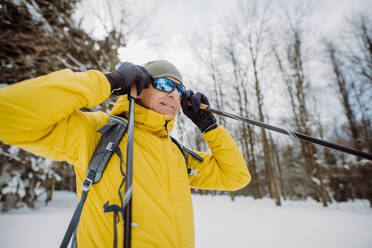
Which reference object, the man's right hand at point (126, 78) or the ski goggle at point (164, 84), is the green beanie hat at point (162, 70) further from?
the man's right hand at point (126, 78)

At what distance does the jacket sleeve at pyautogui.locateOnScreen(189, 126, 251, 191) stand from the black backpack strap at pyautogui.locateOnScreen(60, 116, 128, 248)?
35.2 inches

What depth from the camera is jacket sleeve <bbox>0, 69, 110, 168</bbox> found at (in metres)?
0.89

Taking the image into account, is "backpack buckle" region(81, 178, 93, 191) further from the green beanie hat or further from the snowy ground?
the snowy ground

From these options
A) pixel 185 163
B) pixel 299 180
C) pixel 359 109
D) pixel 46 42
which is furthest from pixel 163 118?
pixel 299 180

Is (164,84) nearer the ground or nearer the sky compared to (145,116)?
nearer the sky

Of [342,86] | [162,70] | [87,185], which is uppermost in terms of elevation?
[342,86]

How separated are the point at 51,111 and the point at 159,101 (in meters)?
0.89

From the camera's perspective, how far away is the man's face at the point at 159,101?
1.66 meters

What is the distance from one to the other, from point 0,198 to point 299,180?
26349 millimetres

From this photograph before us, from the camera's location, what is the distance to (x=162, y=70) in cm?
186

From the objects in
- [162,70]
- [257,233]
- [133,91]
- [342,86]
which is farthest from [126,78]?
[342,86]

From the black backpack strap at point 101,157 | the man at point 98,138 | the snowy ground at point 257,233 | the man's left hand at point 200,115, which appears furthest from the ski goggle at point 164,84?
the snowy ground at point 257,233

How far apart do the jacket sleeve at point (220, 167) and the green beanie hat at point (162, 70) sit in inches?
28.9

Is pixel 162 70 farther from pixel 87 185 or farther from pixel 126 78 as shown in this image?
pixel 87 185
